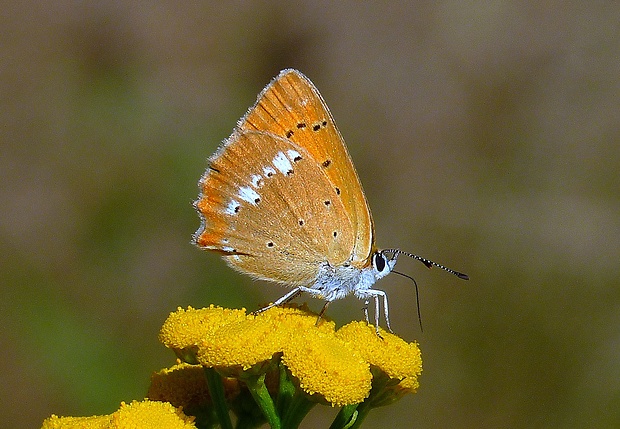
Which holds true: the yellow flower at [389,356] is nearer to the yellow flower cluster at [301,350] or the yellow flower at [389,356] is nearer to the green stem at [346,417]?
the yellow flower cluster at [301,350]

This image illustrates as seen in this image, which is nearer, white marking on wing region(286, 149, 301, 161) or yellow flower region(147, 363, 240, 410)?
yellow flower region(147, 363, 240, 410)

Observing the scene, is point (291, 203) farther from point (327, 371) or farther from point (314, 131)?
point (327, 371)

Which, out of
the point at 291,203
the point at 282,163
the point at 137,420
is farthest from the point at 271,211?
the point at 137,420

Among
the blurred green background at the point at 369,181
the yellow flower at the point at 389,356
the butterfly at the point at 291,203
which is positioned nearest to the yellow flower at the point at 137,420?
the yellow flower at the point at 389,356

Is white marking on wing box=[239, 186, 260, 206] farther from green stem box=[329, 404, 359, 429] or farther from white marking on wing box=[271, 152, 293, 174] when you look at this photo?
green stem box=[329, 404, 359, 429]

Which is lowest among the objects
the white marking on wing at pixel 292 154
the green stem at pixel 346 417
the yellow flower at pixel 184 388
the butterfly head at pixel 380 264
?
the green stem at pixel 346 417

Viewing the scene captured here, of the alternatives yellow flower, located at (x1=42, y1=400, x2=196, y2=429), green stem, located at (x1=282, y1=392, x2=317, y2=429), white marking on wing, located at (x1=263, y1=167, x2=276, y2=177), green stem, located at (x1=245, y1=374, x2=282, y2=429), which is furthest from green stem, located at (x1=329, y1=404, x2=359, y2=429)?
white marking on wing, located at (x1=263, y1=167, x2=276, y2=177)

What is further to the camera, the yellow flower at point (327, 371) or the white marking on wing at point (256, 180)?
the white marking on wing at point (256, 180)
